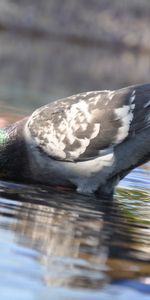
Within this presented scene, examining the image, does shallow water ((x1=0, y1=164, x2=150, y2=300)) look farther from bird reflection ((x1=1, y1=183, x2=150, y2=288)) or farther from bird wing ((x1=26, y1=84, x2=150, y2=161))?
bird wing ((x1=26, y1=84, x2=150, y2=161))

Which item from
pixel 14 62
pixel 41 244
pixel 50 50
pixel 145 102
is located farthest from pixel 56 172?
pixel 50 50

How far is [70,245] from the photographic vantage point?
469 centimetres

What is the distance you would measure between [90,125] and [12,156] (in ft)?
2.17

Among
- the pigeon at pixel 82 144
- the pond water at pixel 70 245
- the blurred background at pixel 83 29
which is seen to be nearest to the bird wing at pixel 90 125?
the pigeon at pixel 82 144

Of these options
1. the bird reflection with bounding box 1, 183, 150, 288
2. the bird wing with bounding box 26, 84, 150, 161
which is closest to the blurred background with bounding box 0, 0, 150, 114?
the bird wing with bounding box 26, 84, 150, 161

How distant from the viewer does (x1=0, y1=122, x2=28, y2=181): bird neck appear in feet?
23.1

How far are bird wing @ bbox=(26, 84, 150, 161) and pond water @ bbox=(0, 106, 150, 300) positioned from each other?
Result: 356 millimetres

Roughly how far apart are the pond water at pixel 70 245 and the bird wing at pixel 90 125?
0.36m

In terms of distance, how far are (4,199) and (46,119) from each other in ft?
4.33

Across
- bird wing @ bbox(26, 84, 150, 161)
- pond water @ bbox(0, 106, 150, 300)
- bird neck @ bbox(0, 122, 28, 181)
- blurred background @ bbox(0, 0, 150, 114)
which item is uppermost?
blurred background @ bbox(0, 0, 150, 114)

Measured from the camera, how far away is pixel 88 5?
4481 cm

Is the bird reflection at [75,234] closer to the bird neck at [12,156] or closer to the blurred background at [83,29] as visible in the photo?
the bird neck at [12,156]

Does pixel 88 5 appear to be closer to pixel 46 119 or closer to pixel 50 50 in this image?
pixel 50 50

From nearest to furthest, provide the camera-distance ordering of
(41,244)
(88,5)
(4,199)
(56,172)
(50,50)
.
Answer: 1. (41,244)
2. (4,199)
3. (56,172)
4. (50,50)
5. (88,5)
